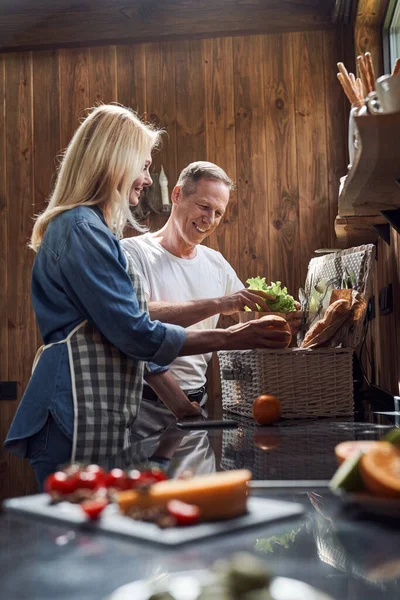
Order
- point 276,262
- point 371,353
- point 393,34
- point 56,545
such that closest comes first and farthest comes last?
point 56,545 → point 371,353 → point 393,34 → point 276,262

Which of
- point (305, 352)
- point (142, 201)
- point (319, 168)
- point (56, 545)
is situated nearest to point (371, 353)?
point (305, 352)

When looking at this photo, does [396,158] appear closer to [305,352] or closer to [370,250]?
[305,352]

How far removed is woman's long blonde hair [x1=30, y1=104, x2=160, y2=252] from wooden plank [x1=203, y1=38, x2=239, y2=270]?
223cm

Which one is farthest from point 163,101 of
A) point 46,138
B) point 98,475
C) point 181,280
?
point 98,475

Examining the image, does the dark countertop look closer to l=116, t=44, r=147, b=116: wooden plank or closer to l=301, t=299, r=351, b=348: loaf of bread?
l=301, t=299, r=351, b=348: loaf of bread

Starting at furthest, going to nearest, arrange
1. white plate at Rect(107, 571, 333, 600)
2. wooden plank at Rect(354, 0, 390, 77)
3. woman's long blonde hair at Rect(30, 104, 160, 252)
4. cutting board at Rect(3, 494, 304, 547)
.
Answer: wooden plank at Rect(354, 0, 390, 77), woman's long blonde hair at Rect(30, 104, 160, 252), cutting board at Rect(3, 494, 304, 547), white plate at Rect(107, 571, 333, 600)

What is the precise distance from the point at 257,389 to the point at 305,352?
169mm

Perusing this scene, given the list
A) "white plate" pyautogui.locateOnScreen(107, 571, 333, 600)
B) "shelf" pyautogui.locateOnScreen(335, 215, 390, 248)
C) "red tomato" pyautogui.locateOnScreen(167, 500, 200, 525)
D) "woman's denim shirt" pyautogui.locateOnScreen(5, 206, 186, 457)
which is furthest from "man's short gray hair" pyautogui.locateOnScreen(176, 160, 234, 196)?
"white plate" pyautogui.locateOnScreen(107, 571, 333, 600)

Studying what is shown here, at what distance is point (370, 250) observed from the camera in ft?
7.57

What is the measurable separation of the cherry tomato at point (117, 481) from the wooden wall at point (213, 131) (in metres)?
3.14

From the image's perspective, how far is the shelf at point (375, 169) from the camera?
1.29 meters

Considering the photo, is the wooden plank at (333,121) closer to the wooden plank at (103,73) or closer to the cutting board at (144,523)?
the wooden plank at (103,73)

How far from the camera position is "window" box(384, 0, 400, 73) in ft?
10.9

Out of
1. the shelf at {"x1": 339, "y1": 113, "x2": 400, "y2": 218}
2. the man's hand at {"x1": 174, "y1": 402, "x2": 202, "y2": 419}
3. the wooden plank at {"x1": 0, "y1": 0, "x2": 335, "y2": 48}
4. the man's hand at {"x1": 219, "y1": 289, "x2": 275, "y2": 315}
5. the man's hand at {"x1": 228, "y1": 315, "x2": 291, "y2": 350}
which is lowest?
the man's hand at {"x1": 174, "y1": 402, "x2": 202, "y2": 419}
